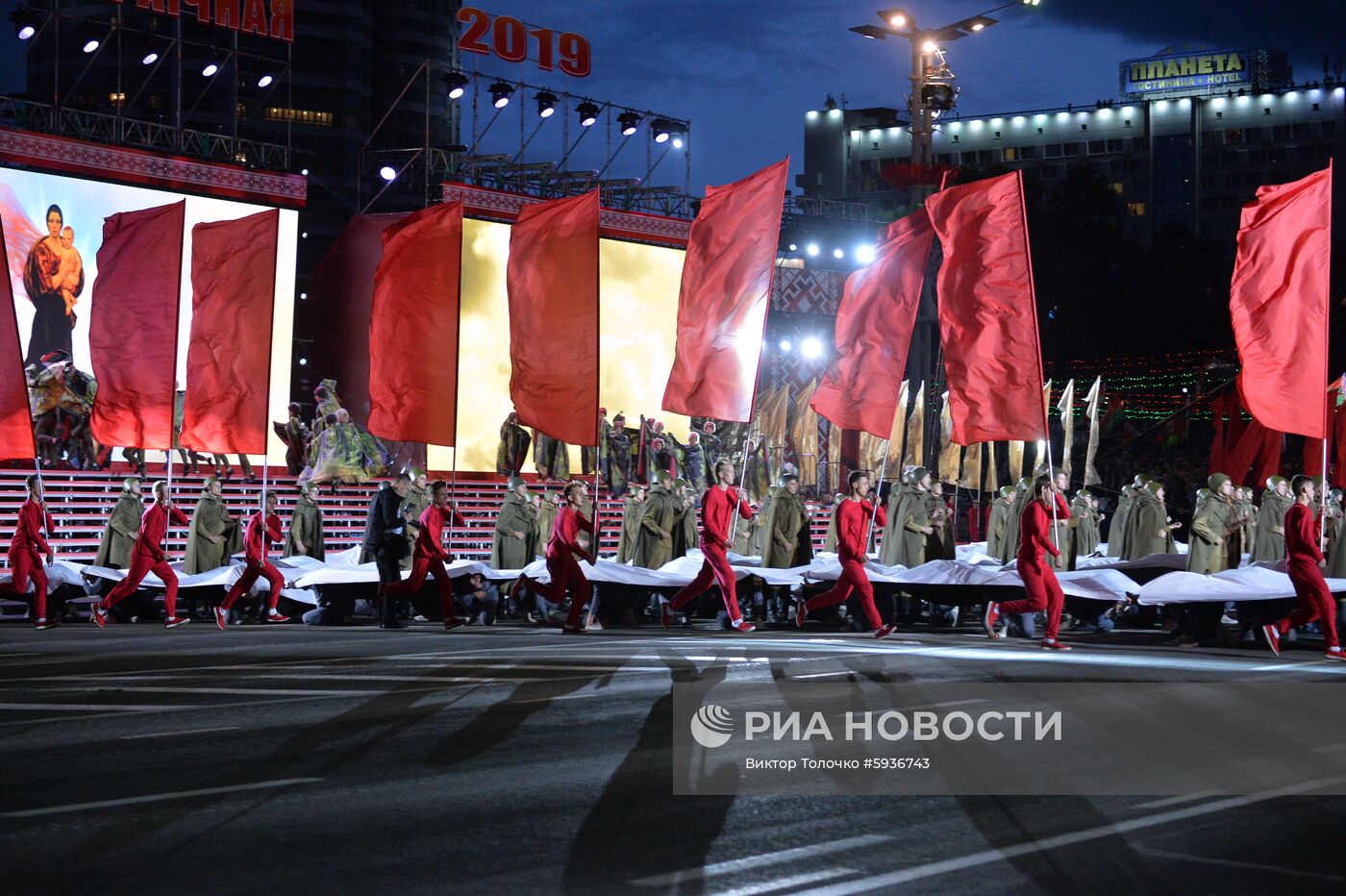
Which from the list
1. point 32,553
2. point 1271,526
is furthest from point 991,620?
point 32,553

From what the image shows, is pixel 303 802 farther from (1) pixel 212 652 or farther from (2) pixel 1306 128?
(2) pixel 1306 128

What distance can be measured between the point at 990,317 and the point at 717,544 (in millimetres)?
4088

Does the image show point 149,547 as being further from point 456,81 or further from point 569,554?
point 456,81

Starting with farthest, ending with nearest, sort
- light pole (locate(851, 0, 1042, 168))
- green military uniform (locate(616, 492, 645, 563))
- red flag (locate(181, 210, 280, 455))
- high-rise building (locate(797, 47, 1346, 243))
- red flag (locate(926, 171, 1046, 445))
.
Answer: high-rise building (locate(797, 47, 1346, 243))
light pole (locate(851, 0, 1042, 168))
green military uniform (locate(616, 492, 645, 563))
red flag (locate(181, 210, 280, 455))
red flag (locate(926, 171, 1046, 445))

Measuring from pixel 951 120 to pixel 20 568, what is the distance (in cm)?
8620

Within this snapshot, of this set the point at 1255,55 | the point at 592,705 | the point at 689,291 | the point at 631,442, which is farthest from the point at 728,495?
the point at 1255,55

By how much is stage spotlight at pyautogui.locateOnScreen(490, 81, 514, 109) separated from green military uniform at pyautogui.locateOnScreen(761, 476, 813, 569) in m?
21.9

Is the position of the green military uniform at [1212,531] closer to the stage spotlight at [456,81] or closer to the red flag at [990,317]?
the red flag at [990,317]

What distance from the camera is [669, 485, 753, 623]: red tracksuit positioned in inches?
664

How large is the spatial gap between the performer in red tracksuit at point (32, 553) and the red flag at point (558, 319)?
5767 millimetres

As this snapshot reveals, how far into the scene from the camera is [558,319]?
65.2ft

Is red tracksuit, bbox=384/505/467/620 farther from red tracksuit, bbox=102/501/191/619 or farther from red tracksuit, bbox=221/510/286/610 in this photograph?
red tracksuit, bbox=102/501/191/619

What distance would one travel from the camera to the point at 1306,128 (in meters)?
92.9

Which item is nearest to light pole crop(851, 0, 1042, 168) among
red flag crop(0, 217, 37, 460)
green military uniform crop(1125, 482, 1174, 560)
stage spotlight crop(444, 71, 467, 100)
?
green military uniform crop(1125, 482, 1174, 560)
